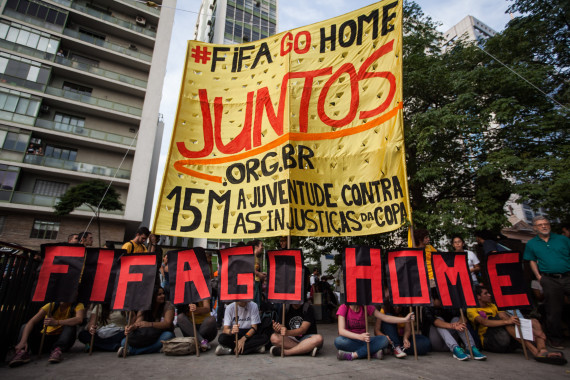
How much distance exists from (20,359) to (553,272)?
816 cm

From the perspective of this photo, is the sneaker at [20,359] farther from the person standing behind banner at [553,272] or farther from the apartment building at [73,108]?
the apartment building at [73,108]

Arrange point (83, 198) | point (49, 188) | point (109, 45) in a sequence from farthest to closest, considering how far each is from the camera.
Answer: point (109, 45), point (49, 188), point (83, 198)

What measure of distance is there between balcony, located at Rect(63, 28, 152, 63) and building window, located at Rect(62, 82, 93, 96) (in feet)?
12.9

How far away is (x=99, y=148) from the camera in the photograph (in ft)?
77.1

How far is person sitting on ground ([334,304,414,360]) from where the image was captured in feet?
14.4

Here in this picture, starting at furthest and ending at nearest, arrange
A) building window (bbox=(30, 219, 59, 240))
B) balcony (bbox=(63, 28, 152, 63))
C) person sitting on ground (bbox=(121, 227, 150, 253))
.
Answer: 1. balcony (bbox=(63, 28, 152, 63))
2. building window (bbox=(30, 219, 59, 240))
3. person sitting on ground (bbox=(121, 227, 150, 253))

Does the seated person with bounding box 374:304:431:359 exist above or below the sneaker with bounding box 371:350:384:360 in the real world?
above

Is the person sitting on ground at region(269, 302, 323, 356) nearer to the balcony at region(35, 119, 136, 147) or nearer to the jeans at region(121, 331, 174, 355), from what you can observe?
the jeans at region(121, 331, 174, 355)

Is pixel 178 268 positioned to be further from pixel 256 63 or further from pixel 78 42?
pixel 78 42

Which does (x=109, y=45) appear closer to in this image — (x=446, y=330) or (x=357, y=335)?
(x=357, y=335)

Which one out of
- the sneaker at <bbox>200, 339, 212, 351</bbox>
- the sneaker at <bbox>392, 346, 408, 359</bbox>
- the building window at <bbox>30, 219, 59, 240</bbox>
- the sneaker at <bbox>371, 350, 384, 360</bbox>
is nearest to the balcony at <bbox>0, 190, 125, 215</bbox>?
the building window at <bbox>30, 219, 59, 240</bbox>

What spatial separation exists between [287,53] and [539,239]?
577 cm

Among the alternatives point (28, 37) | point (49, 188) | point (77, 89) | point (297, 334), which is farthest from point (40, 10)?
point (297, 334)

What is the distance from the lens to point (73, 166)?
21.7m
